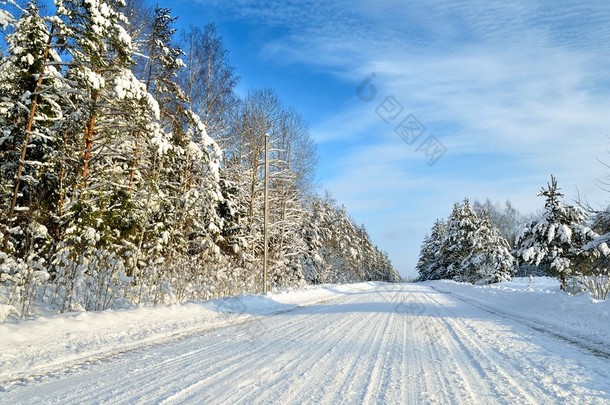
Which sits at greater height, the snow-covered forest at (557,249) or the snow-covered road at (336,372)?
the snow-covered forest at (557,249)

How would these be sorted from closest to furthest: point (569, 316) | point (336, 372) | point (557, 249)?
point (336, 372) → point (569, 316) → point (557, 249)

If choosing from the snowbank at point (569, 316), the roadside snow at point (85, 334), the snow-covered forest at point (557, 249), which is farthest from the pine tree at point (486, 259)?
the roadside snow at point (85, 334)

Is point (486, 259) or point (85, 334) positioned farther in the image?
point (486, 259)

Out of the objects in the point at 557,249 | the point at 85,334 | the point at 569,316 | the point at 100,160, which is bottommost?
the point at 85,334

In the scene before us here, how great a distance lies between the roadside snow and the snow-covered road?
38 cm

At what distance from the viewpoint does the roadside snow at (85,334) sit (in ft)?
14.9

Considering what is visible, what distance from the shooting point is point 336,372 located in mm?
4109

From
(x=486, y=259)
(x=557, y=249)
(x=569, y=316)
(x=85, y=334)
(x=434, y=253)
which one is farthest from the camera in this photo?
(x=434, y=253)

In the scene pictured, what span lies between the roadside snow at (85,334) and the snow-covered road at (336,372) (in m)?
0.38

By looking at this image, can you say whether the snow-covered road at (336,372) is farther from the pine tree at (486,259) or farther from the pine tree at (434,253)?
the pine tree at (434,253)

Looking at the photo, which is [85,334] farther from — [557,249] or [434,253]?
[434,253]

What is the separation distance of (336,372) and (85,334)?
4440mm

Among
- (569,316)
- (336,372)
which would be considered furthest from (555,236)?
(336,372)

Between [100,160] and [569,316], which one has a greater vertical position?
[100,160]
